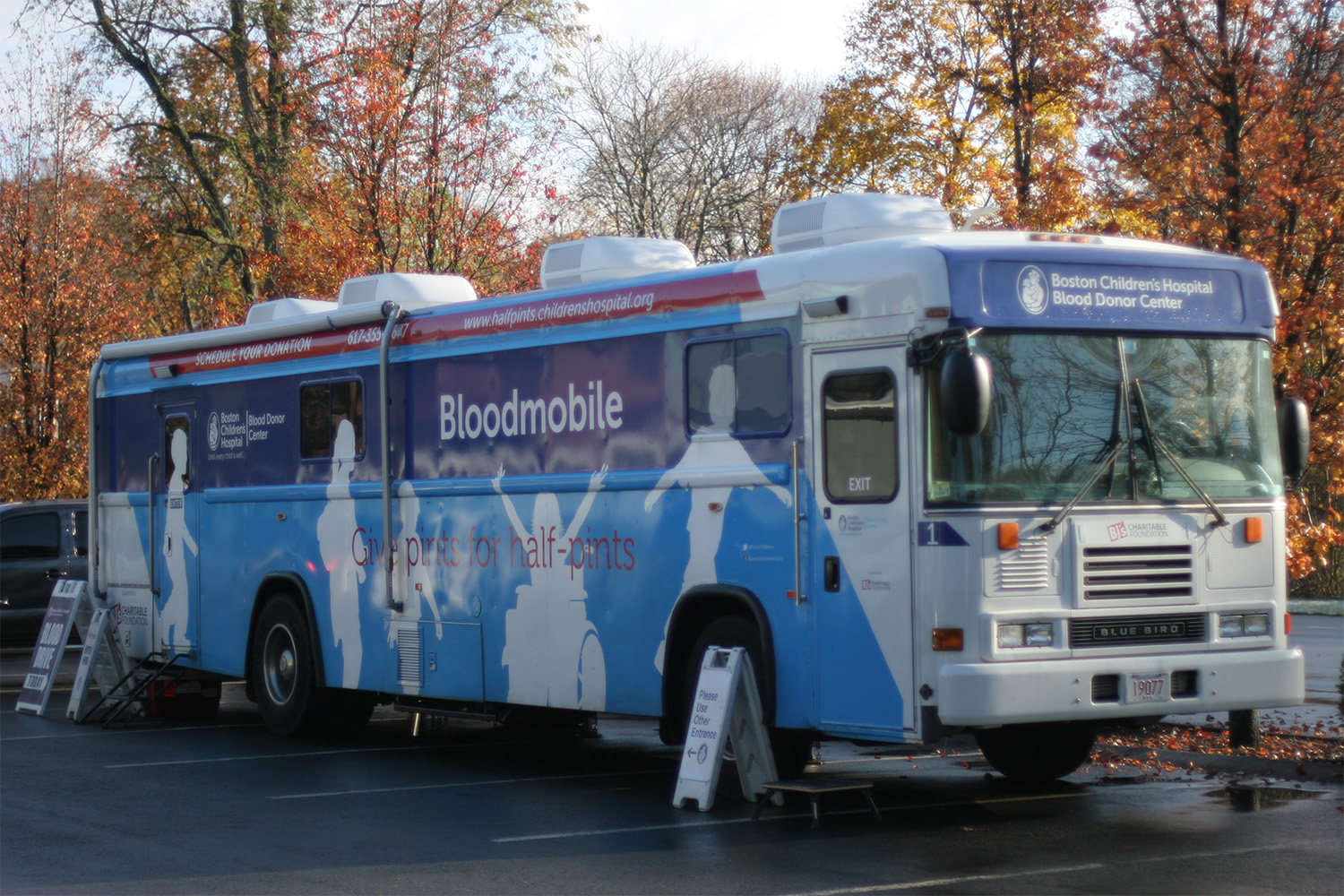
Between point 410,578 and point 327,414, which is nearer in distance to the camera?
point 410,578

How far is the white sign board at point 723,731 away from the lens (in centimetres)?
933

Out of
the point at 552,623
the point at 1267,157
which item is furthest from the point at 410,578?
the point at 1267,157

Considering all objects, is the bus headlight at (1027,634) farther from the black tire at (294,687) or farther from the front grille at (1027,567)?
the black tire at (294,687)

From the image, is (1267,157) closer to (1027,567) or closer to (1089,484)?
(1089,484)

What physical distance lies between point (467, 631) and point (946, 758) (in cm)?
360

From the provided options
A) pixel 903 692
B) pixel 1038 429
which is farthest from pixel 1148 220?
pixel 903 692

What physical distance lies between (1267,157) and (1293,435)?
3.09 m

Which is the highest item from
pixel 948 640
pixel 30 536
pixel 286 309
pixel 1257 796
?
pixel 286 309

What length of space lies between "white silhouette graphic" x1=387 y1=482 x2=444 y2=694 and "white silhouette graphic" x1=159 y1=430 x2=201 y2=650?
312 cm

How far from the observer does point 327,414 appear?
43.8 feet

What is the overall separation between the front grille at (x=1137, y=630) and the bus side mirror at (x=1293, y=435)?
1.34 meters

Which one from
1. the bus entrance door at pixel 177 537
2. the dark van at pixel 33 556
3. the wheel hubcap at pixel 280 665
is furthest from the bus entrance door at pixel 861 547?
the dark van at pixel 33 556

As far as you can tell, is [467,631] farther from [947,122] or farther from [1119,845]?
[947,122]

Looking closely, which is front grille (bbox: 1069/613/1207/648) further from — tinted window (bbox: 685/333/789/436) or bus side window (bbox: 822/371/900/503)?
tinted window (bbox: 685/333/789/436)
